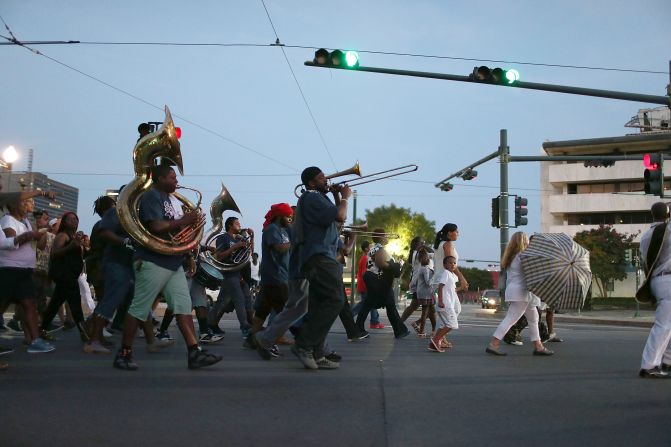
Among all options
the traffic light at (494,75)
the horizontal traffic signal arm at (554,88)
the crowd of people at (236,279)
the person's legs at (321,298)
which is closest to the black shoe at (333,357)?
the crowd of people at (236,279)

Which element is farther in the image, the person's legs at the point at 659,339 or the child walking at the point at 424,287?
the child walking at the point at 424,287

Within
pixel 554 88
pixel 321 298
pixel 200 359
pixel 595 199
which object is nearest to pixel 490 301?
pixel 595 199

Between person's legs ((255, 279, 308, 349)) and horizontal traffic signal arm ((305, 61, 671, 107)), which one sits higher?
horizontal traffic signal arm ((305, 61, 671, 107))

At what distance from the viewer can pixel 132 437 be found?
13.1 ft

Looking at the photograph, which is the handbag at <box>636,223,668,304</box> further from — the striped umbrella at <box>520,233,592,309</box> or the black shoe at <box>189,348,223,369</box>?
the black shoe at <box>189,348,223,369</box>

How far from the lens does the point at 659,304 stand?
6.66m

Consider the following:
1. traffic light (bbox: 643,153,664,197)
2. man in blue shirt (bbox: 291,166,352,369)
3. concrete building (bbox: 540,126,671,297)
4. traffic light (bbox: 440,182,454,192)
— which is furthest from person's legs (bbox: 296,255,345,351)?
concrete building (bbox: 540,126,671,297)

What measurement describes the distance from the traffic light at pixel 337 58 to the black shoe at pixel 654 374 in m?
8.68

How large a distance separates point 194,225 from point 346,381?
2.03 m

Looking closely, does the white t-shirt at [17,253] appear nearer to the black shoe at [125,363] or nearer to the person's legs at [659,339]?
the black shoe at [125,363]

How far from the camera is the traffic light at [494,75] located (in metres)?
14.1

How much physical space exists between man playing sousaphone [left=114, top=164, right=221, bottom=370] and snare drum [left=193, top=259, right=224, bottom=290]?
3.03 meters

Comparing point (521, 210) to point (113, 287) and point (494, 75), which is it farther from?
point (113, 287)

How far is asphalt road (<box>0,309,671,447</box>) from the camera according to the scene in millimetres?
4051
